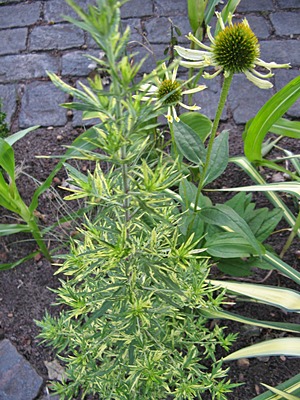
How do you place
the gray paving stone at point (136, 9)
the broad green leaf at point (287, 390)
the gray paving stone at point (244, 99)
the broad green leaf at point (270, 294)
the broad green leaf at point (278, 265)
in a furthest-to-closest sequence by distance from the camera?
the gray paving stone at point (136, 9) < the gray paving stone at point (244, 99) < the broad green leaf at point (278, 265) < the broad green leaf at point (270, 294) < the broad green leaf at point (287, 390)

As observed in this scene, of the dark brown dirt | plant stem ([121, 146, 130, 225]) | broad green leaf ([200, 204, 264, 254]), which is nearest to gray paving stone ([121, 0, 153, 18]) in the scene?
the dark brown dirt

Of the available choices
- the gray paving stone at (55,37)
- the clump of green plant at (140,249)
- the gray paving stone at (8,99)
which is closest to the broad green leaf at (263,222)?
the clump of green plant at (140,249)

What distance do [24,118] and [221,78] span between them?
1011 mm

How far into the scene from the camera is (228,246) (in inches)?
52.7

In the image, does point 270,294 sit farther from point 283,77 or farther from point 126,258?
point 283,77

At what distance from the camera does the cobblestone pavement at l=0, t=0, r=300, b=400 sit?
213 cm

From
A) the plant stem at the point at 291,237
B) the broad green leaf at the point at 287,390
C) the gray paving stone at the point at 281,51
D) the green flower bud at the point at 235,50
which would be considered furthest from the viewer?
the gray paving stone at the point at 281,51

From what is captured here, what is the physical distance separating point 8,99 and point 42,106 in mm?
183

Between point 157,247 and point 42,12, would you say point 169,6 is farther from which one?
point 157,247

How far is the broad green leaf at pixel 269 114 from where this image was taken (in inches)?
52.9

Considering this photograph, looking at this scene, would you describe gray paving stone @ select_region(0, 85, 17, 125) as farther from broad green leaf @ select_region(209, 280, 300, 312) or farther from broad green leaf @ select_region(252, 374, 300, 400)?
broad green leaf @ select_region(252, 374, 300, 400)

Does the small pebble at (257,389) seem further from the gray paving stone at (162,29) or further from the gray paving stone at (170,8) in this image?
the gray paving stone at (170,8)

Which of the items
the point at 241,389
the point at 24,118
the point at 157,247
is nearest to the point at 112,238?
the point at 157,247

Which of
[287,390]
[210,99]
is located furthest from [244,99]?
[287,390]
